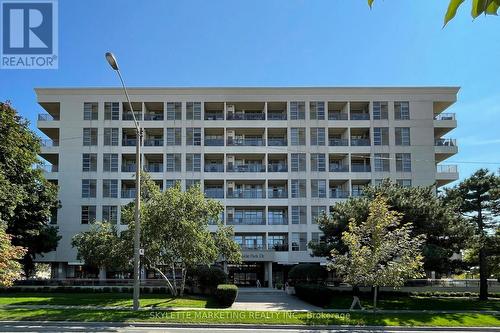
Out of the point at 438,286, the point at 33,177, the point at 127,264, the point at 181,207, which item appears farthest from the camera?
the point at 438,286

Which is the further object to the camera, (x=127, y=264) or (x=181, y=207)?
(x=127, y=264)

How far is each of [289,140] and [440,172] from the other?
18.2 meters

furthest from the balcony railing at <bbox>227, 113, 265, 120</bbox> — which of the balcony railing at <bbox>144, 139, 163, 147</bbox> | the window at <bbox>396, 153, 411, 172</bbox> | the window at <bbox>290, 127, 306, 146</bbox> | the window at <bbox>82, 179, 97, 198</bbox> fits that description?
the window at <bbox>82, 179, 97, 198</bbox>

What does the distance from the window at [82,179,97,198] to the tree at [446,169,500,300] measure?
38232 mm

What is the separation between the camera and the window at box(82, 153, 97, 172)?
5538 centimetres

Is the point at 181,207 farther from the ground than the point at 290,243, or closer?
farther from the ground

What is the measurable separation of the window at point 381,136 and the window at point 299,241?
45.6 feet

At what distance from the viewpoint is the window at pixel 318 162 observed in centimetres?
5559

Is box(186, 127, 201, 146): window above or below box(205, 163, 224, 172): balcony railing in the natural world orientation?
above

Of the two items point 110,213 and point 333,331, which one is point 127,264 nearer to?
point 333,331

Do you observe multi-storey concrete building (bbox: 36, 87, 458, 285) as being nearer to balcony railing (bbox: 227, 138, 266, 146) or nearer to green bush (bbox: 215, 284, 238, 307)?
balcony railing (bbox: 227, 138, 266, 146)

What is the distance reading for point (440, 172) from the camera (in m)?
56.0

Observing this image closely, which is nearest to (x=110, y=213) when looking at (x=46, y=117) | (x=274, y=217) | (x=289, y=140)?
(x=46, y=117)

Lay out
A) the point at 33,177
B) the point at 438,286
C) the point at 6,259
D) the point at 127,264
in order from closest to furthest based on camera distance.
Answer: the point at 6,259, the point at 127,264, the point at 33,177, the point at 438,286
